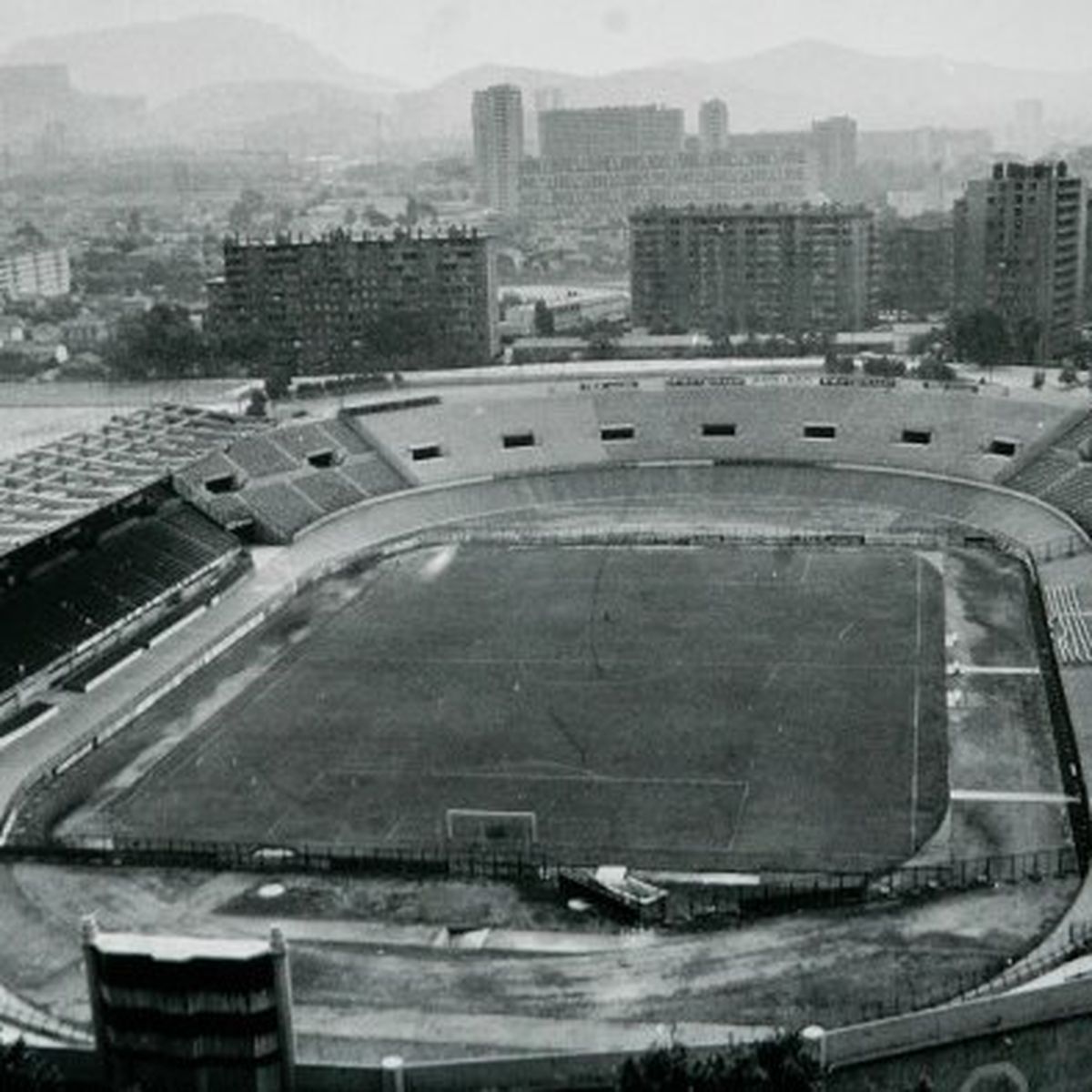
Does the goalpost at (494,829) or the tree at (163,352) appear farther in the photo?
the tree at (163,352)

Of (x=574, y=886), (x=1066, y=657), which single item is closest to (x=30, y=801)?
(x=574, y=886)

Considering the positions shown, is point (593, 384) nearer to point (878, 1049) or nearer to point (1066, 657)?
point (1066, 657)

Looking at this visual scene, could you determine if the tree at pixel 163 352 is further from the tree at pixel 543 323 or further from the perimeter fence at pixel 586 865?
the perimeter fence at pixel 586 865

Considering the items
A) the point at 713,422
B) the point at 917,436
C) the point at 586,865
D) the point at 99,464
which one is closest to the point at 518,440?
the point at 713,422

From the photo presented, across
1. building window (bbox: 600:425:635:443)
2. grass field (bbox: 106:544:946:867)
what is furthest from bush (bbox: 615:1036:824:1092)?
building window (bbox: 600:425:635:443)

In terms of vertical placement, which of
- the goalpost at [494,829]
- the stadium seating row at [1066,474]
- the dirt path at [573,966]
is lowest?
the goalpost at [494,829]

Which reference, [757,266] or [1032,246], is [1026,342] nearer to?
[1032,246]

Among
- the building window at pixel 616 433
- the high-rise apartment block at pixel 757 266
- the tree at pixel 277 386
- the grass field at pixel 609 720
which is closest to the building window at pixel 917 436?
the building window at pixel 616 433
